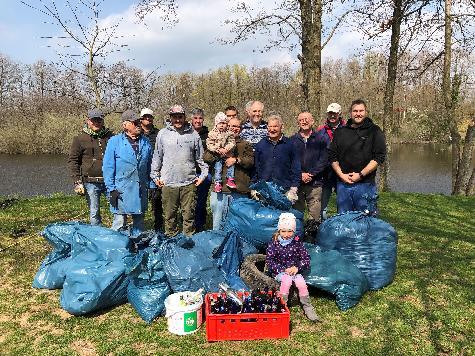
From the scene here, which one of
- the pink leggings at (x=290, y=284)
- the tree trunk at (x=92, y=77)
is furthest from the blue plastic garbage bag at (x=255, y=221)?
the tree trunk at (x=92, y=77)

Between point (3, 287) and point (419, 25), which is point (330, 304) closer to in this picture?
point (3, 287)

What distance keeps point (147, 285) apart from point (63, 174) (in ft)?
54.3

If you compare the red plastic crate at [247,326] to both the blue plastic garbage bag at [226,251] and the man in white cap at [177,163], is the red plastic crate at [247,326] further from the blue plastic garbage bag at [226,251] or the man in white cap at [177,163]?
the man in white cap at [177,163]

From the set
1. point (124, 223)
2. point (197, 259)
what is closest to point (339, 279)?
point (197, 259)

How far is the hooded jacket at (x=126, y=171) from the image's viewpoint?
4.45 m

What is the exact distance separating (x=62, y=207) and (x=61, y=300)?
4.65 metres

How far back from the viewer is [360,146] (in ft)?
14.6

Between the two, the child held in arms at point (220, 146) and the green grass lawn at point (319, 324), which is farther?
the child held in arms at point (220, 146)

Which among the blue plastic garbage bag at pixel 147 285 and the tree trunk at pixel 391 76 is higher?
the tree trunk at pixel 391 76

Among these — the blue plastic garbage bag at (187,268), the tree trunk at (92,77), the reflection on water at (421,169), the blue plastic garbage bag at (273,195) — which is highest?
the tree trunk at (92,77)

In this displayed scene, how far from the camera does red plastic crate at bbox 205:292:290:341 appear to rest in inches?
126

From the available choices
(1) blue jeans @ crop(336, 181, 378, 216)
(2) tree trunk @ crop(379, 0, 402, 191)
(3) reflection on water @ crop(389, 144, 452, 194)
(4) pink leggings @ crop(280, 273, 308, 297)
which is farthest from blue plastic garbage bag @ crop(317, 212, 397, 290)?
(3) reflection on water @ crop(389, 144, 452, 194)

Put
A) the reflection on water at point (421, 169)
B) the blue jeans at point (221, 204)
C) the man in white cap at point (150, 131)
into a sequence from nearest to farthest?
the blue jeans at point (221, 204) → the man in white cap at point (150, 131) → the reflection on water at point (421, 169)

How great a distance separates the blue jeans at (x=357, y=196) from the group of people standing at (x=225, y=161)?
1 cm
